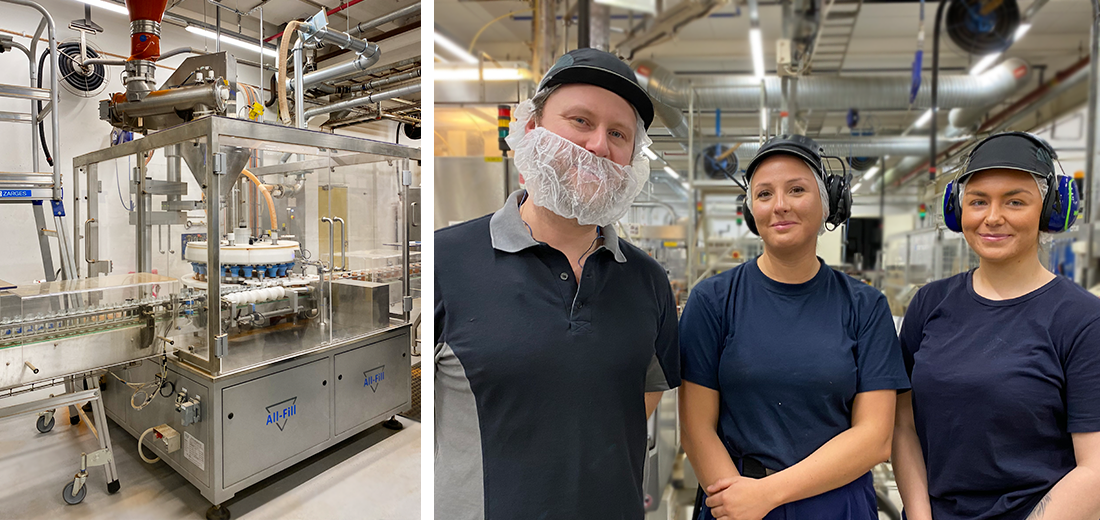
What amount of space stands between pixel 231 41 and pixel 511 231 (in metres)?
1.05

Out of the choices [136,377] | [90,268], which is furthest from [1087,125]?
[136,377]

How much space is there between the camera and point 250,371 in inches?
69.1

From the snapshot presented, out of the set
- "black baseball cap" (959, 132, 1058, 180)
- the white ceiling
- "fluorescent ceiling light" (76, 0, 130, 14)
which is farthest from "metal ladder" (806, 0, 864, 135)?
"fluorescent ceiling light" (76, 0, 130, 14)

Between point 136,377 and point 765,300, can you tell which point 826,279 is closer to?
point 765,300

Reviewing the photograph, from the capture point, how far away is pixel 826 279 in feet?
2.65

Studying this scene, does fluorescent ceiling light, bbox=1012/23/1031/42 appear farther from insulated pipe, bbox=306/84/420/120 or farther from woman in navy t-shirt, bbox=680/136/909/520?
insulated pipe, bbox=306/84/420/120

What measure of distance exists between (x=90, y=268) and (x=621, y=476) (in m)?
1.87

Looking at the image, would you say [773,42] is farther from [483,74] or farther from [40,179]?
[40,179]

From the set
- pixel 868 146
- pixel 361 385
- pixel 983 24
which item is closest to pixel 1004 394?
pixel 868 146

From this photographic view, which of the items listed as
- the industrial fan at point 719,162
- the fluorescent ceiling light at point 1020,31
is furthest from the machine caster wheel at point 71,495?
the fluorescent ceiling light at point 1020,31

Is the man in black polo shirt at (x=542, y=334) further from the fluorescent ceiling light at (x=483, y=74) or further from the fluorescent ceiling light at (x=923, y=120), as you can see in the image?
the fluorescent ceiling light at (x=923, y=120)

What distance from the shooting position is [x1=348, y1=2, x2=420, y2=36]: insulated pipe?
78cm

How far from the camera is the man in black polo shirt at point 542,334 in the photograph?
0.54 m

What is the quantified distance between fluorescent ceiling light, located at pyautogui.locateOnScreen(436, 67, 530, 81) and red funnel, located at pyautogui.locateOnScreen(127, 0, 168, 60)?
1214mm
